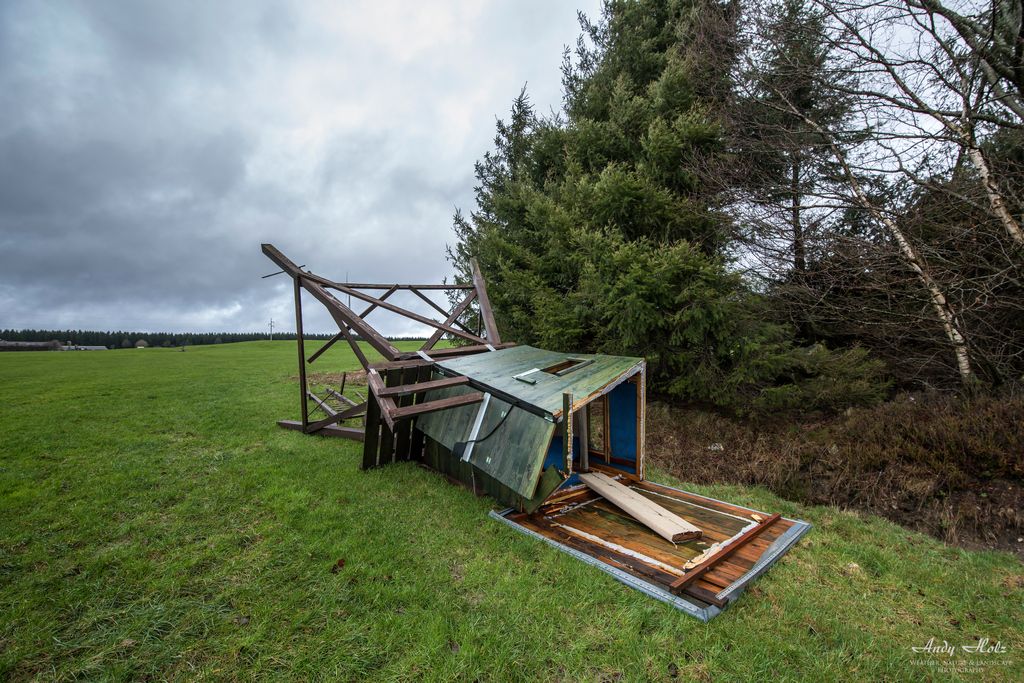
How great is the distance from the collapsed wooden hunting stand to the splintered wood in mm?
17

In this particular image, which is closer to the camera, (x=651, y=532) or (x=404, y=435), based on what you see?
(x=651, y=532)

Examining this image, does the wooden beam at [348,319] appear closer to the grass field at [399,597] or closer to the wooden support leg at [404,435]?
the wooden support leg at [404,435]

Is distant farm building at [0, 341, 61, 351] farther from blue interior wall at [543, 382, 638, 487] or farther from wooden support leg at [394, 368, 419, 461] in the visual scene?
blue interior wall at [543, 382, 638, 487]

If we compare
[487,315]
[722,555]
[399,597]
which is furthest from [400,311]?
[722,555]

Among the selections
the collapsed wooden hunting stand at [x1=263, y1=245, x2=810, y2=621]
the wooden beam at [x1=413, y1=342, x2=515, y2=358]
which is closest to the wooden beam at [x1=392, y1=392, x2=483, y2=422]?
the collapsed wooden hunting stand at [x1=263, y1=245, x2=810, y2=621]

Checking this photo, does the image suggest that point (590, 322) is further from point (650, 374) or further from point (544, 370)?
point (544, 370)

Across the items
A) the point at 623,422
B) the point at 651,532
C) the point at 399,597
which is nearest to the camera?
the point at 399,597

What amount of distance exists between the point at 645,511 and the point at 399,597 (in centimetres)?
274

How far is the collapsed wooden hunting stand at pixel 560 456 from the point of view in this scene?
3.88 metres

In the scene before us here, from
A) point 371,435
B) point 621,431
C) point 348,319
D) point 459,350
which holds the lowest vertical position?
point 621,431

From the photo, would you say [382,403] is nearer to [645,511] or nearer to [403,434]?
[403,434]

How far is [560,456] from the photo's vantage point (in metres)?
6.16

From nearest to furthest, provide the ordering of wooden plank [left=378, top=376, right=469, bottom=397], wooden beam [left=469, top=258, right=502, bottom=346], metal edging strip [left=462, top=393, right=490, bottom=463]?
1. wooden plank [left=378, top=376, right=469, bottom=397]
2. metal edging strip [left=462, top=393, right=490, bottom=463]
3. wooden beam [left=469, top=258, right=502, bottom=346]

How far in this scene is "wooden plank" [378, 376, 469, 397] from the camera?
14.9ft
